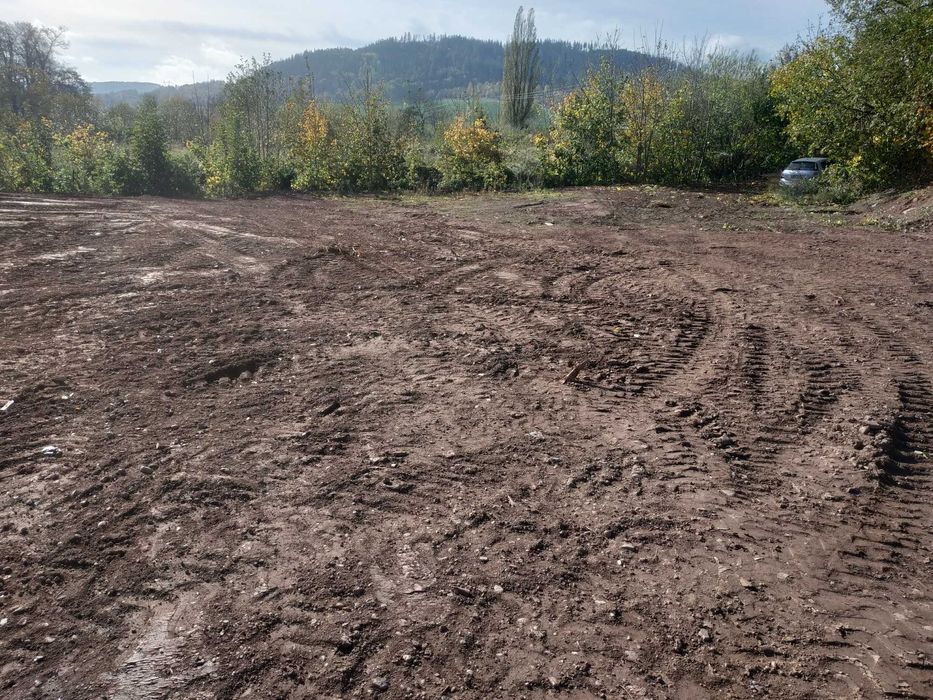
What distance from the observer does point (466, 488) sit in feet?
13.5

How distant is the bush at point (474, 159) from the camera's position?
21828 mm

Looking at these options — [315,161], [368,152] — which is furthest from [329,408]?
[315,161]

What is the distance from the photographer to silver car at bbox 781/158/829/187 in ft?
58.6

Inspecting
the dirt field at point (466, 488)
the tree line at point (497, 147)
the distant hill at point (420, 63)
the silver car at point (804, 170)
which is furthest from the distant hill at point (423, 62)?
the dirt field at point (466, 488)

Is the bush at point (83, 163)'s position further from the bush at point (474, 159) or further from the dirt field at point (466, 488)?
the dirt field at point (466, 488)

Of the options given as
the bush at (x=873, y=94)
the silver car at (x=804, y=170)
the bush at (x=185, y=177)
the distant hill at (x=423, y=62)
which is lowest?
the bush at (x=185, y=177)

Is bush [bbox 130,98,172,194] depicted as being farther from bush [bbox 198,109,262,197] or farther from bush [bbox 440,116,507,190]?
bush [bbox 440,116,507,190]

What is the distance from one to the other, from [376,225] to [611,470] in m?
10.4

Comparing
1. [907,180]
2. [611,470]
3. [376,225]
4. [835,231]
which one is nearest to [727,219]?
[835,231]

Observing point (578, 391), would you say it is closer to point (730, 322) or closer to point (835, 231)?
point (730, 322)

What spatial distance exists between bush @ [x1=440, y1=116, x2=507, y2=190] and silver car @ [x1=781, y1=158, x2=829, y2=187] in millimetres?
8777

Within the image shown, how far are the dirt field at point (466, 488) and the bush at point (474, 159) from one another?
14.1 m

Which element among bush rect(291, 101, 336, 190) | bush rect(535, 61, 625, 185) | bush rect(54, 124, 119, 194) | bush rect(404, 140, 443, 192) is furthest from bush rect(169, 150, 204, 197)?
bush rect(535, 61, 625, 185)

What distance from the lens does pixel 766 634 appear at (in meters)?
2.96
